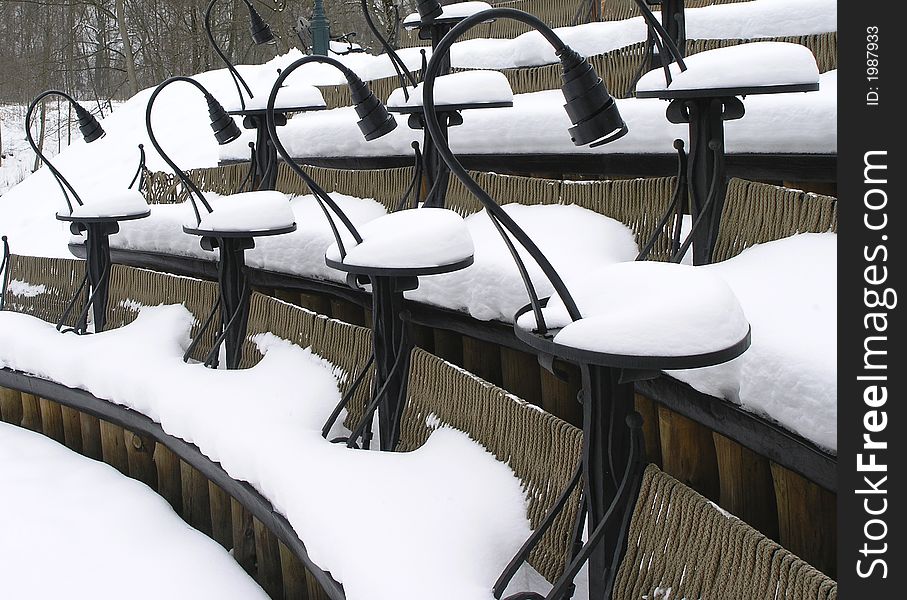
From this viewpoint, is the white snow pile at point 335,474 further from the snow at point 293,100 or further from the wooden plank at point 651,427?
the snow at point 293,100

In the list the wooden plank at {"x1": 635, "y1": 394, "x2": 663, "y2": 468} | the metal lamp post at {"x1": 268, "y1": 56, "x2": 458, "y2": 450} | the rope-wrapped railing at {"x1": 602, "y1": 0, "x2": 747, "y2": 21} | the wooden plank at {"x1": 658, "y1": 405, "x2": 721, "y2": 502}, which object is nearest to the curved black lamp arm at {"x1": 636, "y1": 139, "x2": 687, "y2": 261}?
the wooden plank at {"x1": 635, "y1": 394, "x2": 663, "y2": 468}

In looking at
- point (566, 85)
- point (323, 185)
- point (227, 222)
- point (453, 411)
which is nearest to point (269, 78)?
point (323, 185)

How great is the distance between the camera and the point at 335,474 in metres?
2.42

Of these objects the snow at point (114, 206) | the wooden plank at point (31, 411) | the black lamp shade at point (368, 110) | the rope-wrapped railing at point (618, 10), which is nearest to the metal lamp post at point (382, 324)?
the black lamp shade at point (368, 110)

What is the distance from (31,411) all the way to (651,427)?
11.4 feet

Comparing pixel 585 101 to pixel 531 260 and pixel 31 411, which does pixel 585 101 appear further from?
pixel 31 411

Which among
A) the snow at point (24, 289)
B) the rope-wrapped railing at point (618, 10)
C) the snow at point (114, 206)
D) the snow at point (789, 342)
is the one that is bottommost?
the snow at point (24, 289)

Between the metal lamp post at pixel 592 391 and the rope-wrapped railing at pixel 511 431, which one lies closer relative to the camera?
the metal lamp post at pixel 592 391

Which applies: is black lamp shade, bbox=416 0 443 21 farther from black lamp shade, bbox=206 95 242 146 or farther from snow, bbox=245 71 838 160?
black lamp shade, bbox=206 95 242 146

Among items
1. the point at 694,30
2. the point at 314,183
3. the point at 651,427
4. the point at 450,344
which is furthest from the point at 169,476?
the point at 694,30

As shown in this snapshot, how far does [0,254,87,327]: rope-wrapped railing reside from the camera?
5.12 m

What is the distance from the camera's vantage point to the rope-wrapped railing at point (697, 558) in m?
1.43

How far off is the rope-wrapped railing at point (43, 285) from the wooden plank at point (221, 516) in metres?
2.19

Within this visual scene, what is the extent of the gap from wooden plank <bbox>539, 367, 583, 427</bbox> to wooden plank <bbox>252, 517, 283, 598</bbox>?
0.94 meters
